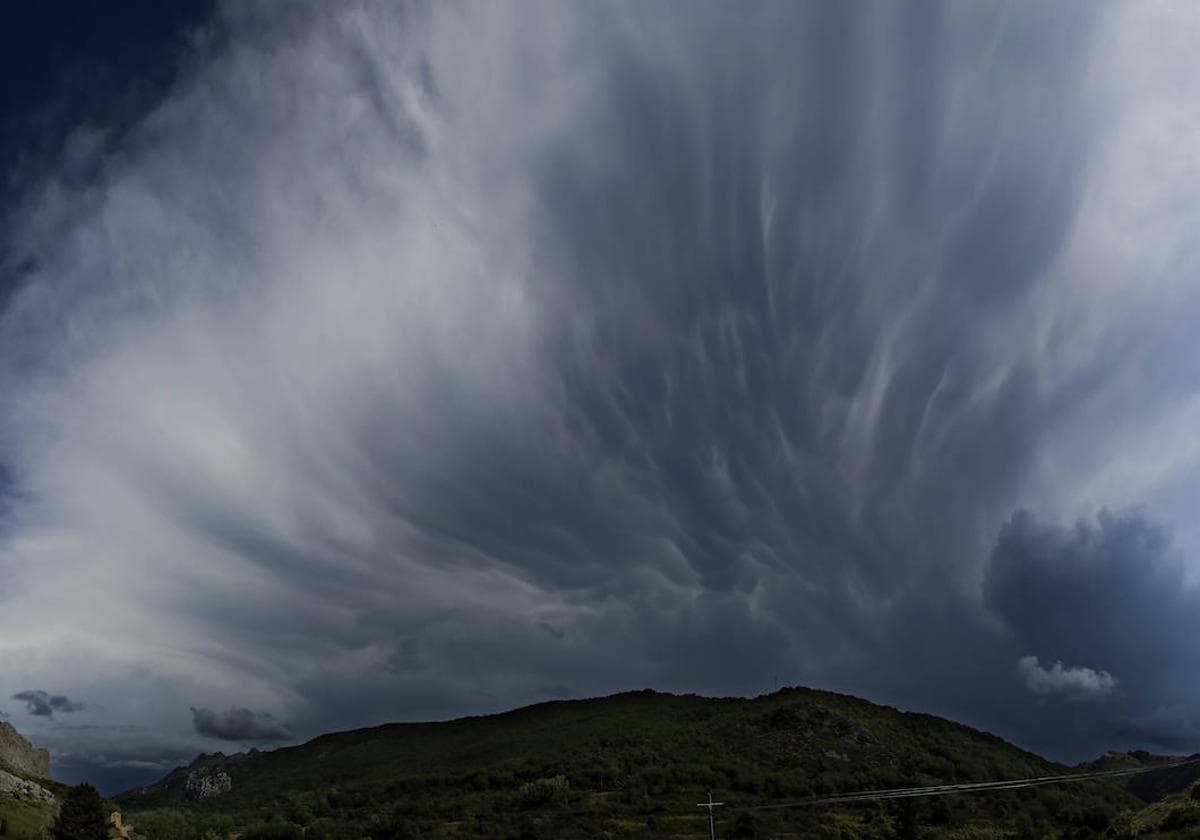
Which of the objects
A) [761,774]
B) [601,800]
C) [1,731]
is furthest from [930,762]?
[1,731]

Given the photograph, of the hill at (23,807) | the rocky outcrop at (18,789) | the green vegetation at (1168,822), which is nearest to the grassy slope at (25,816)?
the hill at (23,807)

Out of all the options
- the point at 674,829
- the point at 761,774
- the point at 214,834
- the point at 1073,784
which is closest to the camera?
the point at 214,834

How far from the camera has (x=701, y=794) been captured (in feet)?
427

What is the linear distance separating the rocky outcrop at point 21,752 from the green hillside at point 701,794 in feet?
60.0

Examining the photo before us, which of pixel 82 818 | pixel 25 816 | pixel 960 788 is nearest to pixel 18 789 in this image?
pixel 25 816

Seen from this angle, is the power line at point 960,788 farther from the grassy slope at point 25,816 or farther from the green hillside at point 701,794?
the grassy slope at point 25,816

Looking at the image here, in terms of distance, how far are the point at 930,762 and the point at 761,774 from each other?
40.7m

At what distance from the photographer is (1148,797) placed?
622 feet

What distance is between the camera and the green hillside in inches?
3912

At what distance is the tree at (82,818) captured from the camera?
73062 mm

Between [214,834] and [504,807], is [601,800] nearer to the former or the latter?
[504,807]

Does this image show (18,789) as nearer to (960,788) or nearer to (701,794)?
(701,794)

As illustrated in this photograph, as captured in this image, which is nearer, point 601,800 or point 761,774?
point 601,800

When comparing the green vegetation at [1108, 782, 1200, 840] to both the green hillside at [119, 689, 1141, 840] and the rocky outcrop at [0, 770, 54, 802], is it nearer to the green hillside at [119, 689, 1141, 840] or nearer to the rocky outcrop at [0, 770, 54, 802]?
the green hillside at [119, 689, 1141, 840]
